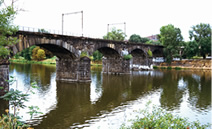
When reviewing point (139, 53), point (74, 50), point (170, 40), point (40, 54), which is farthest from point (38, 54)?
point (74, 50)

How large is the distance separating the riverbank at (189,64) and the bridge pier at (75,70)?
40.0m

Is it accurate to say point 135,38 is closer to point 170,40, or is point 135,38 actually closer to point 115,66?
point 170,40

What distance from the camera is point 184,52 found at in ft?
230

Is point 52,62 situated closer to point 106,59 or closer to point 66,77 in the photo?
point 106,59

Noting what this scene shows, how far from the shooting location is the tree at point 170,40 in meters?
65.6

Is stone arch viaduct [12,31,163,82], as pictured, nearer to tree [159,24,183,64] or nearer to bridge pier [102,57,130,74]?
bridge pier [102,57,130,74]

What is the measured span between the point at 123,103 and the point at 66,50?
15940 mm

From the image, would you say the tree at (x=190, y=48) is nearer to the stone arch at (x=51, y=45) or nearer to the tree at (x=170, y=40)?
the tree at (x=170, y=40)

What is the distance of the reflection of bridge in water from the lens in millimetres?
26016

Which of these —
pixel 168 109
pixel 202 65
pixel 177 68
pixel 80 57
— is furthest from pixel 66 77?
pixel 202 65

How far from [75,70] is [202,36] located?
183ft

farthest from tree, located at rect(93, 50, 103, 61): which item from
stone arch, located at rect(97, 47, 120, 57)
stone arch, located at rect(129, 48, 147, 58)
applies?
stone arch, located at rect(97, 47, 120, 57)

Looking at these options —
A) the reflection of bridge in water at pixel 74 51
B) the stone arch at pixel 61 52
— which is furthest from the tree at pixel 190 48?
the stone arch at pixel 61 52

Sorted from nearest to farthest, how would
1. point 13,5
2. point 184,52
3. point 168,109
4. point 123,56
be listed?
point 13,5 < point 168,109 < point 123,56 < point 184,52
